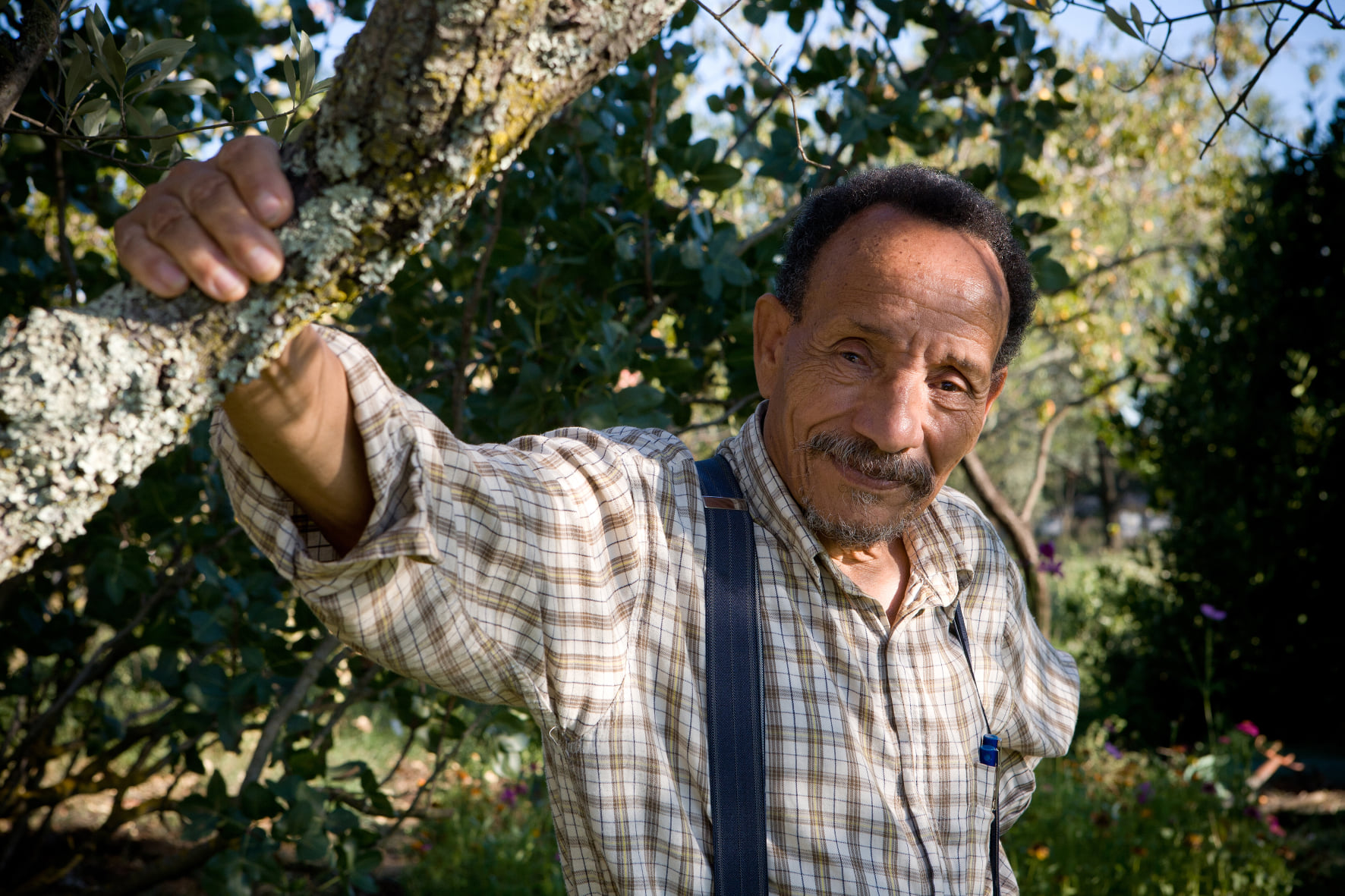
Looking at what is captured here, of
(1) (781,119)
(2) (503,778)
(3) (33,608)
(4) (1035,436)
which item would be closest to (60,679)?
(3) (33,608)

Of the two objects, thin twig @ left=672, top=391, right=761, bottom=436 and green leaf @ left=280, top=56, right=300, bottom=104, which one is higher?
thin twig @ left=672, top=391, right=761, bottom=436

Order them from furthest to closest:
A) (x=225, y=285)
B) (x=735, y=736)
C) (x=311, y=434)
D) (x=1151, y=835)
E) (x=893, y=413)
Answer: (x=1151, y=835) → (x=893, y=413) → (x=735, y=736) → (x=311, y=434) → (x=225, y=285)

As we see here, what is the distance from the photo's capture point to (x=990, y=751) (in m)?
1.69

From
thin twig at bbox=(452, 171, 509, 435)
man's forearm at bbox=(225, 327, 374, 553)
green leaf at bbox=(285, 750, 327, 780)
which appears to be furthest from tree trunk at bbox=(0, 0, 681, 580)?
green leaf at bbox=(285, 750, 327, 780)

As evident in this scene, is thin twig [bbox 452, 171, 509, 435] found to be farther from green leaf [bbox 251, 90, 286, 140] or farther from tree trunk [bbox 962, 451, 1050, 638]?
tree trunk [bbox 962, 451, 1050, 638]

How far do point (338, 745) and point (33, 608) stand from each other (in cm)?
317

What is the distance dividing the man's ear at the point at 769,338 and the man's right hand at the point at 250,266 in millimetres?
971

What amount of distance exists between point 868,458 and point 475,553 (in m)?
0.70

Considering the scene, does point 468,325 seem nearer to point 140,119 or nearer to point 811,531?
point 140,119

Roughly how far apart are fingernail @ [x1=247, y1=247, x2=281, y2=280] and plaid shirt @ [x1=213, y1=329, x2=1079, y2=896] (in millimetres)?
265

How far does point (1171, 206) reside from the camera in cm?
1162

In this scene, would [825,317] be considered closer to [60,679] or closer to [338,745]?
[60,679]

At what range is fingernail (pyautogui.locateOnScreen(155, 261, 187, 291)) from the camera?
0.80m

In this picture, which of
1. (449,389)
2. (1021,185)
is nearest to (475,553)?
(449,389)
